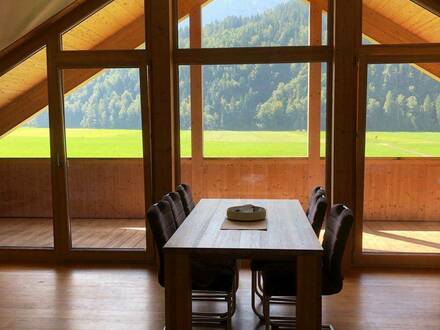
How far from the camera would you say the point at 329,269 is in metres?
2.56

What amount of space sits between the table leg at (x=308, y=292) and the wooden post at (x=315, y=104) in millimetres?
2144

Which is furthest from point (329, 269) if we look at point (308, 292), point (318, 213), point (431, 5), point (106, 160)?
point (431, 5)

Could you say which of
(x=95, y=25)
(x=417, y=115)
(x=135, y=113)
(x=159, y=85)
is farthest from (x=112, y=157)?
(x=417, y=115)

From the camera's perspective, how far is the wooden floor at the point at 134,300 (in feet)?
10.0

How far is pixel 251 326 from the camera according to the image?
9.84 ft

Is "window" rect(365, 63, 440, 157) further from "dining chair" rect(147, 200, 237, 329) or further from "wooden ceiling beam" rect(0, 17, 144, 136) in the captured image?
"wooden ceiling beam" rect(0, 17, 144, 136)

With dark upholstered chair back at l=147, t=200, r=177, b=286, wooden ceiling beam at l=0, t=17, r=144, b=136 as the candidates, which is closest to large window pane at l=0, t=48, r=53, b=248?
wooden ceiling beam at l=0, t=17, r=144, b=136

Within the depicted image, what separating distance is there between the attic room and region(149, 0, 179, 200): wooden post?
15mm

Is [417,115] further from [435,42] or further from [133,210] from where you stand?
[133,210]

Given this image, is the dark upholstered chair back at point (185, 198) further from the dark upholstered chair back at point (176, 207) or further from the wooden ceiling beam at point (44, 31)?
the wooden ceiling beam at point (44, 31)

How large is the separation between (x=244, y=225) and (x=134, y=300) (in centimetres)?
131

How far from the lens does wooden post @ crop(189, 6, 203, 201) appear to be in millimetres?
4309

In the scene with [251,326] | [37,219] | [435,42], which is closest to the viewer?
[251,326]

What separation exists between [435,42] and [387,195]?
5.00ft
